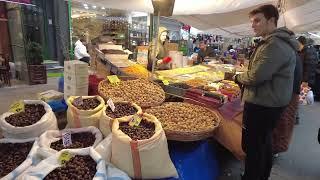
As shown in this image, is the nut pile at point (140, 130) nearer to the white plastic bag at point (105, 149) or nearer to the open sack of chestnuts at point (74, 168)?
the white plastic bag at point (105, 149)

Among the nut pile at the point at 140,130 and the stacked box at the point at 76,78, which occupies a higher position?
the stacked box at the point at 76,78

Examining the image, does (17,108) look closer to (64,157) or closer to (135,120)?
(64,157)

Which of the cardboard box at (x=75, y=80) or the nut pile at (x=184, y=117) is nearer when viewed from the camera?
the nut pile at (x=184, y=117)

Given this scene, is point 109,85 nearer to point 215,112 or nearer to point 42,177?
point 215,112

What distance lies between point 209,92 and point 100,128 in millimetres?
1445

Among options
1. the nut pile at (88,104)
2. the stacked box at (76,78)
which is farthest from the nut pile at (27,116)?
the stacked box at (76,78)

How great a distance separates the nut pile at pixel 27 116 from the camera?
192 cm

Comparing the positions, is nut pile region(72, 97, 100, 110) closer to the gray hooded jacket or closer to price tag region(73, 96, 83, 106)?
price tag region(73, 96, 83, 106)

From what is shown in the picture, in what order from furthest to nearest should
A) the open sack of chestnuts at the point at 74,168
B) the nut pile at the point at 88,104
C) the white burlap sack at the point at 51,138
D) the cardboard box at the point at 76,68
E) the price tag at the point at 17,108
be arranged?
the cardboard box at the point at 76,68 → the nut pile at the point at 88,104 → the price tag at the point at 17,108 → the white burlap sack at the point at 51,138 → the open sack of chestnuts at the point at 74,168

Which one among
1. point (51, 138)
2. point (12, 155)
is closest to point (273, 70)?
point (51, 138)

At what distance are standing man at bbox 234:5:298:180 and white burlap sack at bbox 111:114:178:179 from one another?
3.31 ft

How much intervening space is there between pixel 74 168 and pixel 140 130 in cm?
52

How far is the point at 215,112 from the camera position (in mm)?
2725

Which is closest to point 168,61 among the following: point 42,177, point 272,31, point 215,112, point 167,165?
Answer: point 215,112
